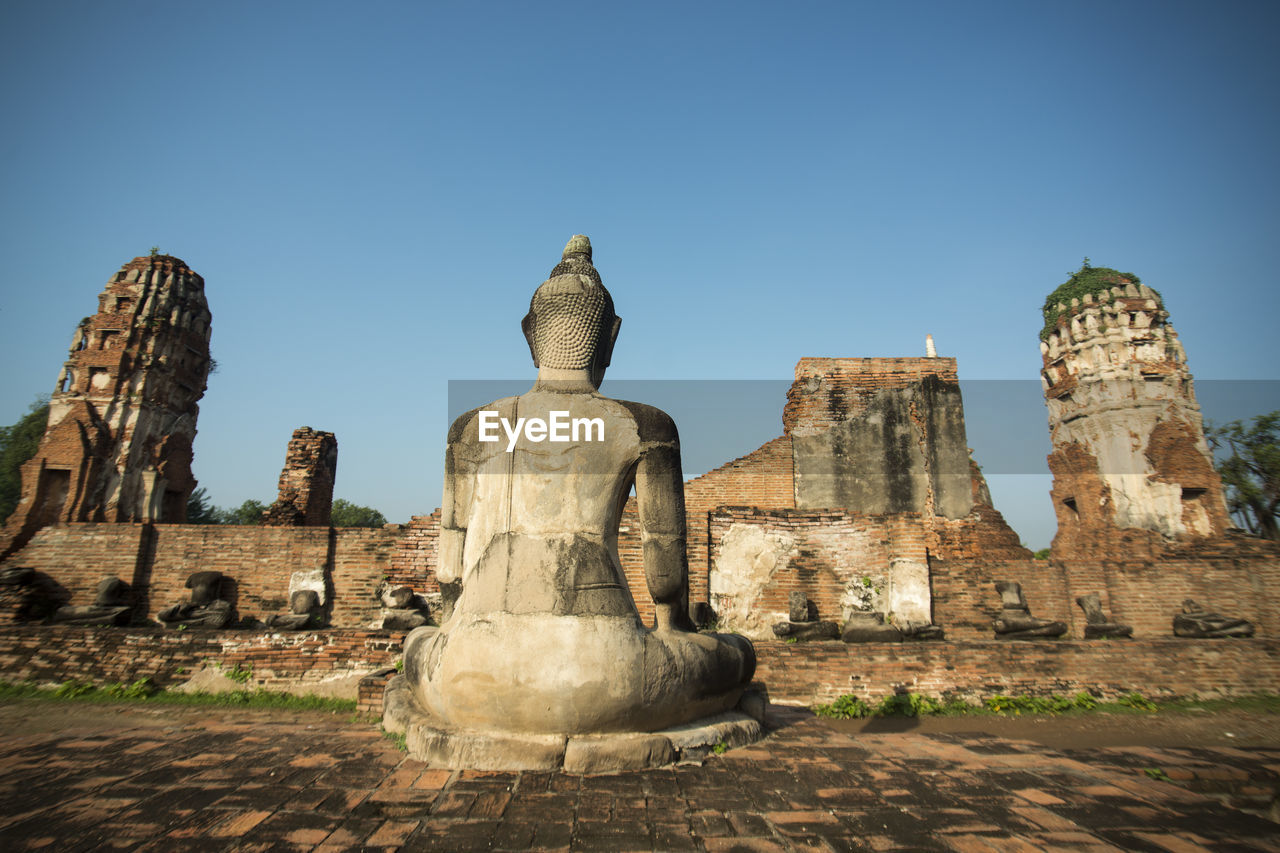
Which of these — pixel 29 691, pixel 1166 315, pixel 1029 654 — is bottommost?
pixel 29 691

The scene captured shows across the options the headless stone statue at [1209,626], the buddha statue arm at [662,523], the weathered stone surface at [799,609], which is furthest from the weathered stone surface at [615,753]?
the headless stone statue at [1209,626]

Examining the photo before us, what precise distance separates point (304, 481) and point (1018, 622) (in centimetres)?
1329

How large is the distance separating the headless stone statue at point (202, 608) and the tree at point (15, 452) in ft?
59.7

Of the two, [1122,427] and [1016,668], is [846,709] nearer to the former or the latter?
[1016,668]

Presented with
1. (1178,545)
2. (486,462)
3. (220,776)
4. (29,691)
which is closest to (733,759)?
(486,462)

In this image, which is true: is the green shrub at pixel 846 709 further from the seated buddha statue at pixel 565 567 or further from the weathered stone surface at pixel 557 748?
the weathered stone surface at pixel 557 748

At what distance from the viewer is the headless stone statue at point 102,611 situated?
10.1 m

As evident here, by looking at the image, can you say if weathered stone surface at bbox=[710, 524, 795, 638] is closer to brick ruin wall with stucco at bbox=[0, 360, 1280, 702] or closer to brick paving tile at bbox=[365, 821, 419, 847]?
brick ruin wall with stucco at bbox=[0, 360, 1280, 702]

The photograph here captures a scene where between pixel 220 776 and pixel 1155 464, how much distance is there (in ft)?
60.8

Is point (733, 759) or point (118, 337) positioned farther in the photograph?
point (118, 337)

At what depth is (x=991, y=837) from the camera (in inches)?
73.1

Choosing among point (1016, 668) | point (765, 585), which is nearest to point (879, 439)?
point (765, 585)

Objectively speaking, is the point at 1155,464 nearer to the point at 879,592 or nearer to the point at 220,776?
the point at 879,592

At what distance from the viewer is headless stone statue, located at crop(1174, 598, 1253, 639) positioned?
Result: 10383 mm
